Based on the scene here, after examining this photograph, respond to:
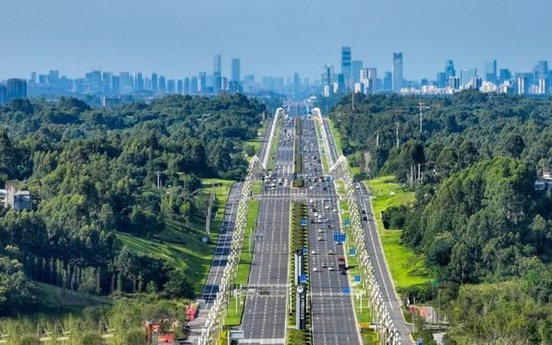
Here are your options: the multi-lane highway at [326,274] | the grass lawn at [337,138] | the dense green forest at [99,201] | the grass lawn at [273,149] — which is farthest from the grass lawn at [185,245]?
the grass lawn at [337,138]

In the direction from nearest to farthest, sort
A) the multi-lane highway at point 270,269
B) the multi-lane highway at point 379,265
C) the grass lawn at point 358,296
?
the grass lawn at point 358,296
the multi-lane highway at point 270,269
the multi-lane highway at point 379,265

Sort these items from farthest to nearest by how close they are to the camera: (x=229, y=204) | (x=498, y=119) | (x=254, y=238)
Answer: (x=498, y=119), (x=229, y=204), (x=254, y=238)

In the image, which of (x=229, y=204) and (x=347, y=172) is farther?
(x=347, y=172)

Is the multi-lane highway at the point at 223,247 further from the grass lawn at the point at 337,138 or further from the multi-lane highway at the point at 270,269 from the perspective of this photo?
the grass lawn at the point at 337,138

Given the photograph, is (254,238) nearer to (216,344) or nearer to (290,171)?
(216,344)

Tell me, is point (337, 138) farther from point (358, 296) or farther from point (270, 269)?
point (358, 296)

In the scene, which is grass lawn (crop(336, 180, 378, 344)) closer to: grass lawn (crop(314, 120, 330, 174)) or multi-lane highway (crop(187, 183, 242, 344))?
multi-lane highway (crop(187, 183, 242, 344))

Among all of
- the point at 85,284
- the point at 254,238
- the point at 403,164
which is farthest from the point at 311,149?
the point at 85,284

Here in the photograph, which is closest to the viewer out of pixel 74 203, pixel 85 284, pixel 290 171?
pixel 85 284
